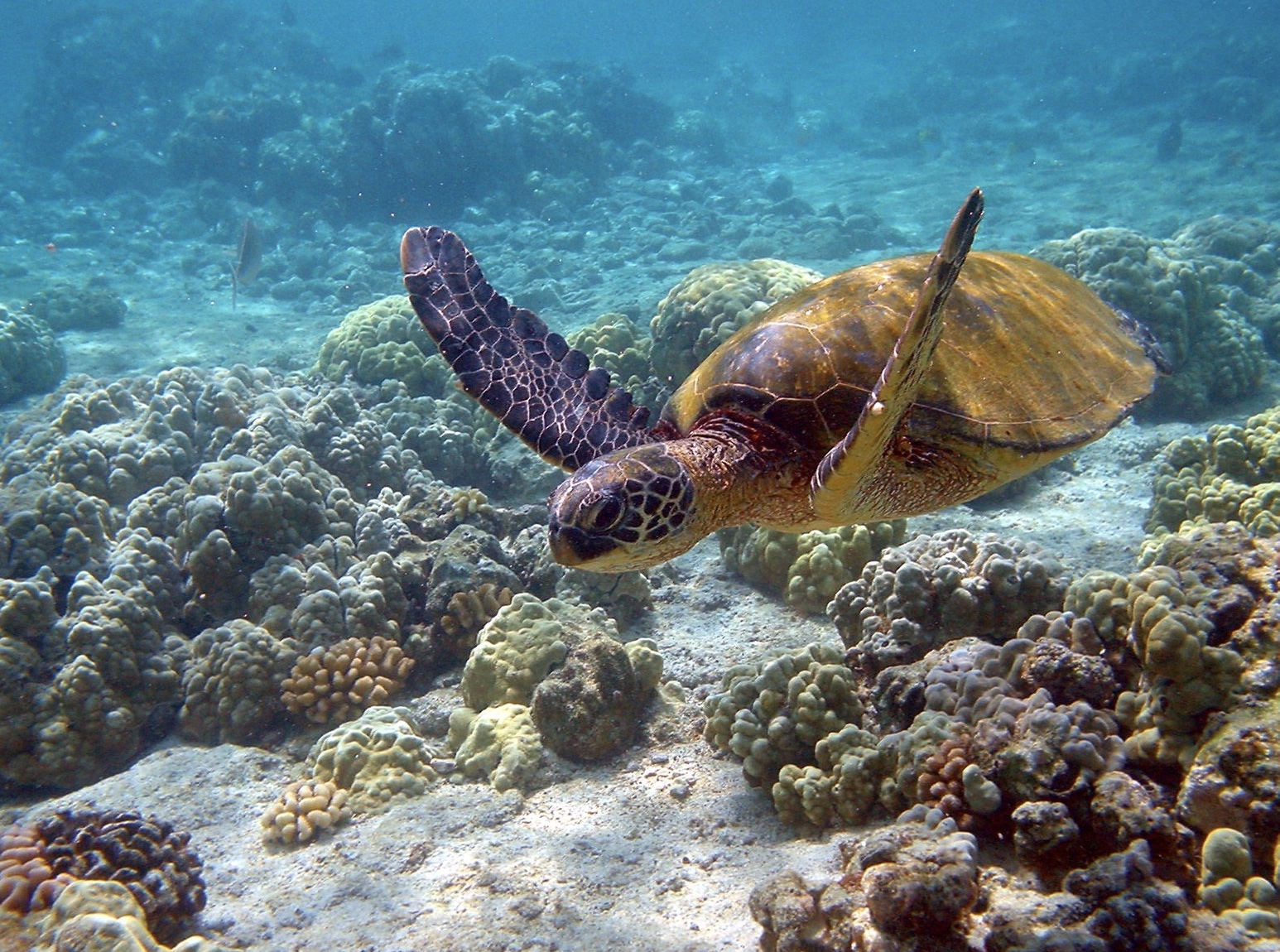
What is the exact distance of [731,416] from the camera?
10.9 ft

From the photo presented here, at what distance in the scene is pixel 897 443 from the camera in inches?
120

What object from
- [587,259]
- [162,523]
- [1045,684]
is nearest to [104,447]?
[162,523]

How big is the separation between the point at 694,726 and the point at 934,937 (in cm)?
219

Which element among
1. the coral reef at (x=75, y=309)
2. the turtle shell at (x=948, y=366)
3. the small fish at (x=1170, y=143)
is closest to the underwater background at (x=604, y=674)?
the turtle shell at (x=948, y=366)

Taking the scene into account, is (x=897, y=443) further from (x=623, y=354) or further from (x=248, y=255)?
(x=248, y=255)

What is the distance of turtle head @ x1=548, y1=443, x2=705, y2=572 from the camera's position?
2514 mm

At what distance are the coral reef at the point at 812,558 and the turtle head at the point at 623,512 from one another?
2.08 metres

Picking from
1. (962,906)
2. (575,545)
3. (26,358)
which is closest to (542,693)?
Answer: (575,545)

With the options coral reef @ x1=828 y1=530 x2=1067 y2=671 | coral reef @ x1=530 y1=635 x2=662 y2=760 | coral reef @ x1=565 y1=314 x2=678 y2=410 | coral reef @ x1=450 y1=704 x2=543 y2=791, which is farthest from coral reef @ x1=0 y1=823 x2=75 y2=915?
coral reef @ x1=565 y1=314 x2=678 y2=410

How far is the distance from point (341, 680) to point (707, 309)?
15.7 ft

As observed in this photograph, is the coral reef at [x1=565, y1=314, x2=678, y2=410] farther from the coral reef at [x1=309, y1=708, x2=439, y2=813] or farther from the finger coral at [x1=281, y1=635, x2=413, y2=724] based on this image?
the coral reef at [x1=309, y1=708, x2=439, y2=813]

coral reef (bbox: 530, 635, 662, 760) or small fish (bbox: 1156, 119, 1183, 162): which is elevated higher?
small fish (bbox: 1156, 119, 1183, 162)

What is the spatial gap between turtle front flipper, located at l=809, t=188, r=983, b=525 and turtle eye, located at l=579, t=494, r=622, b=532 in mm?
793

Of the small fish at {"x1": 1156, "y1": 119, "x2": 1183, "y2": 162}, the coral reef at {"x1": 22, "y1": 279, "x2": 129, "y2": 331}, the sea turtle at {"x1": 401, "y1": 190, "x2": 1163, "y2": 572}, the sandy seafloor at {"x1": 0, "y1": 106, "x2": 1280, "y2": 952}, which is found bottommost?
the sandy seafloor at {"x1": 0, "y1": 106, "x2": 1280, "y2": 952}
